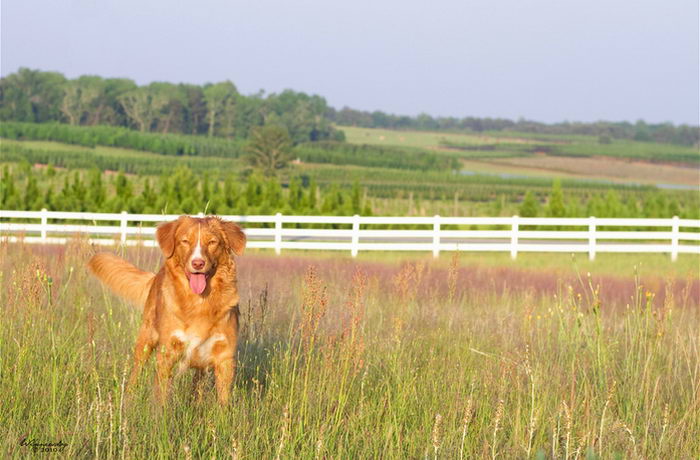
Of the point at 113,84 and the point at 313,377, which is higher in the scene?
the point at 113,84

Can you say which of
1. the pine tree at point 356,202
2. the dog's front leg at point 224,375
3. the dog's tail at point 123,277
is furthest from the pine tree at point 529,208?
the dog's front leg at point 224,375

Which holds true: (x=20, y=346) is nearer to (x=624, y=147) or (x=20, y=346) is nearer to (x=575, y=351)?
(x=575, y=351)

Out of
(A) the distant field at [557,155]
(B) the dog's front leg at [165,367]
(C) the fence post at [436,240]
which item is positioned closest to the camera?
(B) the dog's front leg at [165,367]

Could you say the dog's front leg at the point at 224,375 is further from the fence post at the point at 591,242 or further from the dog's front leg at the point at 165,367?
the fence post at the point at 591,242

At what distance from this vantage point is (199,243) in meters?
4.77

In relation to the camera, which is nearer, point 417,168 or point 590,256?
point 590,256

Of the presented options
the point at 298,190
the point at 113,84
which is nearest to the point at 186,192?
the point at 298,190

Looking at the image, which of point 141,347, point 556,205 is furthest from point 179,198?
point 141,347

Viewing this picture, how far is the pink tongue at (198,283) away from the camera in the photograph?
4.80 m

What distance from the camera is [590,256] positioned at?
20109 millimetres

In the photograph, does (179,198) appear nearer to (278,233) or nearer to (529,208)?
(278,233)

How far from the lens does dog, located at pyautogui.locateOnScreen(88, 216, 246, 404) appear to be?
4.80 meters

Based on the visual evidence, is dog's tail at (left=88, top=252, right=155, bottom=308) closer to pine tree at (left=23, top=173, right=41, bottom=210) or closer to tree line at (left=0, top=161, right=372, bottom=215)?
tree line at (left=0, top=161, right=372, bottom=215)

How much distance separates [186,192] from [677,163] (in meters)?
104
